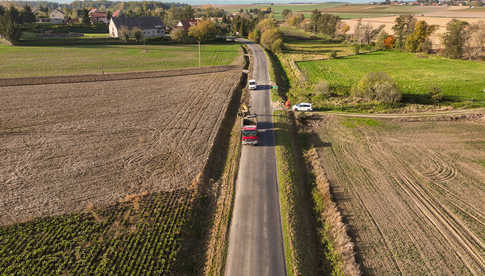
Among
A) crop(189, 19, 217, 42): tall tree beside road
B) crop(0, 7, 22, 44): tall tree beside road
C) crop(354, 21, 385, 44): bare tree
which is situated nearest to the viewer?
crop(0, 7, 22, 44): tall tree beside road

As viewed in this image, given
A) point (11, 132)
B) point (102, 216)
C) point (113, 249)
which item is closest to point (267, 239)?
point (113, 249)

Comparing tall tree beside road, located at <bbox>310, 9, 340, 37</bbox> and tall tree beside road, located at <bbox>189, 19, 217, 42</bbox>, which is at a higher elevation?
tall tree beside road, located at <bbox>310, 9, 340, 37</bbox>

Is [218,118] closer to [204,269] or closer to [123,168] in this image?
[123,168]

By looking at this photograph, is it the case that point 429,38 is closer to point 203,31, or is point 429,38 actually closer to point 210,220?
point 203,31

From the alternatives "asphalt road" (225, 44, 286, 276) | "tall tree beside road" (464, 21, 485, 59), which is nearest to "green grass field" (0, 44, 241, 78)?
"asphalt road" (225, 44, 286, 276)

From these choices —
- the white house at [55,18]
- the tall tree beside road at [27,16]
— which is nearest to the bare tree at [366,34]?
the tall tree beside road at [27,16]

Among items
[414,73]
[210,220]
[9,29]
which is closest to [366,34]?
[414,73]

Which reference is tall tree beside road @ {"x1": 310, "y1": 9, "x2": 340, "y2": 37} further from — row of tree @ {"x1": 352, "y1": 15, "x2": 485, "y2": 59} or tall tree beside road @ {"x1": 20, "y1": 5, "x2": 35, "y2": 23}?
tall tree beside road @ {"x1": 20, "y1": 5, "x2": 35, "y2": 23}
